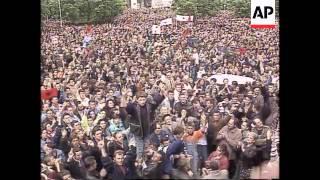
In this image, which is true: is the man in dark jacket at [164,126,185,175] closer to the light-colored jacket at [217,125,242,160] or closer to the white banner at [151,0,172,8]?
the light-colored jacket at [217,125,242,160]

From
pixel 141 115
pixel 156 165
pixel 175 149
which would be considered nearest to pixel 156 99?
pixel 141 115

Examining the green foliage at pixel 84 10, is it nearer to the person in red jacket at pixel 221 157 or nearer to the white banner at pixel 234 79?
the white banner at pixel 234 79

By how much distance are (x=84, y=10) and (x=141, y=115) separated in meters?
1.26

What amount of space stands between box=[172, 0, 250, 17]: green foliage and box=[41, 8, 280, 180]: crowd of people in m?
0.07

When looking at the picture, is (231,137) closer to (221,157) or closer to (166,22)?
(221,157)

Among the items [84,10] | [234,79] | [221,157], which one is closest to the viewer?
[221,157]

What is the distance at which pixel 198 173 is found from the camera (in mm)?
6773

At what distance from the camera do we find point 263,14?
22.8ft

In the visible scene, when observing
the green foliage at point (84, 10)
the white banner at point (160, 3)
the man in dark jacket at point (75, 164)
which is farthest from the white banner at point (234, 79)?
the man in dark jacket at point (75, 164)

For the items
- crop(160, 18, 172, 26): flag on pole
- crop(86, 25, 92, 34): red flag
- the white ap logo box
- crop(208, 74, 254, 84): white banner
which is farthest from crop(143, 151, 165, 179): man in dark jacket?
the white ap logo box
